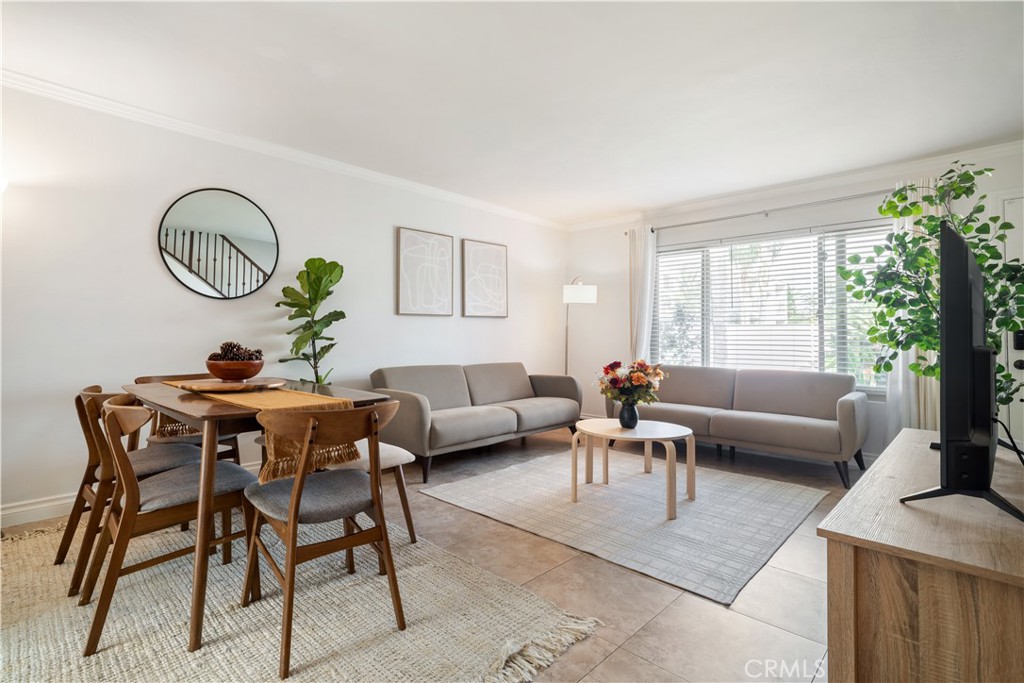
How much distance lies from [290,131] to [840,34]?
11.1 ft

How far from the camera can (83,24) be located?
2.27 m

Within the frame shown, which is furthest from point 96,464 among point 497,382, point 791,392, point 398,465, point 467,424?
point 791,392

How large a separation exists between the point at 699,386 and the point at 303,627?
413cm

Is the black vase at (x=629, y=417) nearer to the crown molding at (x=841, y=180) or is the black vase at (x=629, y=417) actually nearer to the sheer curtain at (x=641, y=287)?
the sheer curtain at (x=641, y=287)

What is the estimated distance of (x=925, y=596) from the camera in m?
0.93

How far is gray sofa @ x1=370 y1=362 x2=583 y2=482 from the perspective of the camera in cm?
373

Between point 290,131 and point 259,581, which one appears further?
point 290,131

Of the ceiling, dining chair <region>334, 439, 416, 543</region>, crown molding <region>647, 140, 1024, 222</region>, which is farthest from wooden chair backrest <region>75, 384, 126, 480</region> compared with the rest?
crown molding <region>647, 140, 1024, 222</region>

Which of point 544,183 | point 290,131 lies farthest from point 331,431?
point 544,183

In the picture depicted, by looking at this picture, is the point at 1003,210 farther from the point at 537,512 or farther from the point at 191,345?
the point at 191,345

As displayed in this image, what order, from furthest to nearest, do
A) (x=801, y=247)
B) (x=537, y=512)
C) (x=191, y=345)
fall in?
(x=801, y=247), (x=191, y=345), (x=537, y=512)

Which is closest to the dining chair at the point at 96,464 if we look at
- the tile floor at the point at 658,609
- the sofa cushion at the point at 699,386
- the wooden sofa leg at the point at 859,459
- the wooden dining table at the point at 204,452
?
the wooden dining table at the point at 204,452

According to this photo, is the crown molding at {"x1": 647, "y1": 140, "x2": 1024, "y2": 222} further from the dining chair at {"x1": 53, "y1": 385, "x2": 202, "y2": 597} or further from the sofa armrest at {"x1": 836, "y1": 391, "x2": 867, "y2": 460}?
the dining chair at {"x1": 53, "y1": 385, "x2": 202, "y2": 597}

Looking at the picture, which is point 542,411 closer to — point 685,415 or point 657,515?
point 685,415
